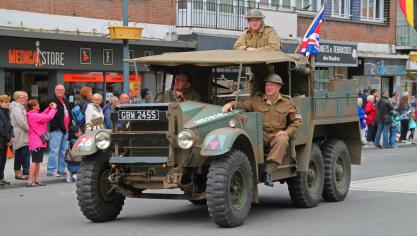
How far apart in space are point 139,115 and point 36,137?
6.19m

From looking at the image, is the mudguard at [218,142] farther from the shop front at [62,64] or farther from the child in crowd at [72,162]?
the shop front at [62,64]

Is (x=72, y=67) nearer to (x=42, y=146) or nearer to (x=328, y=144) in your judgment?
(x=42, y=146)

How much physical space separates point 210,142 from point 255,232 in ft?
3.74

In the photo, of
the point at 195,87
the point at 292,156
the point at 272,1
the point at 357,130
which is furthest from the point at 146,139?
the point at 272,1

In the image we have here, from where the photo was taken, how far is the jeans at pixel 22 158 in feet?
49.9

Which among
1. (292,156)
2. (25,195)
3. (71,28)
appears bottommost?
(25,195)

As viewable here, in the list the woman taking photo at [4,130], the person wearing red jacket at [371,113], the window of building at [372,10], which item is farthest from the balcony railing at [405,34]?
the woman taking photo at [4,130]

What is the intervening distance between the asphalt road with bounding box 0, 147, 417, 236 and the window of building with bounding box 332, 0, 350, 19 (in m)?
19.7

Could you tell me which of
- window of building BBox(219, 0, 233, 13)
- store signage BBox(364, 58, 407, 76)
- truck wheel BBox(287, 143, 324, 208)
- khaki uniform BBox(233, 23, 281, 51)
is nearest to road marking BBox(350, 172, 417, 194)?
truck wheel BBox(287, 143, 324, 208)

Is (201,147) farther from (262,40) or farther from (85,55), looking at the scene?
(85,55)

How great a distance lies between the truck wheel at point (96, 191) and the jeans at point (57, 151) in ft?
20.6

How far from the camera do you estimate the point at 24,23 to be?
67.5 feet

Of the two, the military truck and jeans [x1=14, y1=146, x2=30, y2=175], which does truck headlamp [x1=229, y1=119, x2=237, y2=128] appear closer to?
the military truck

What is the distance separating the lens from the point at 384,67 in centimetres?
3553
